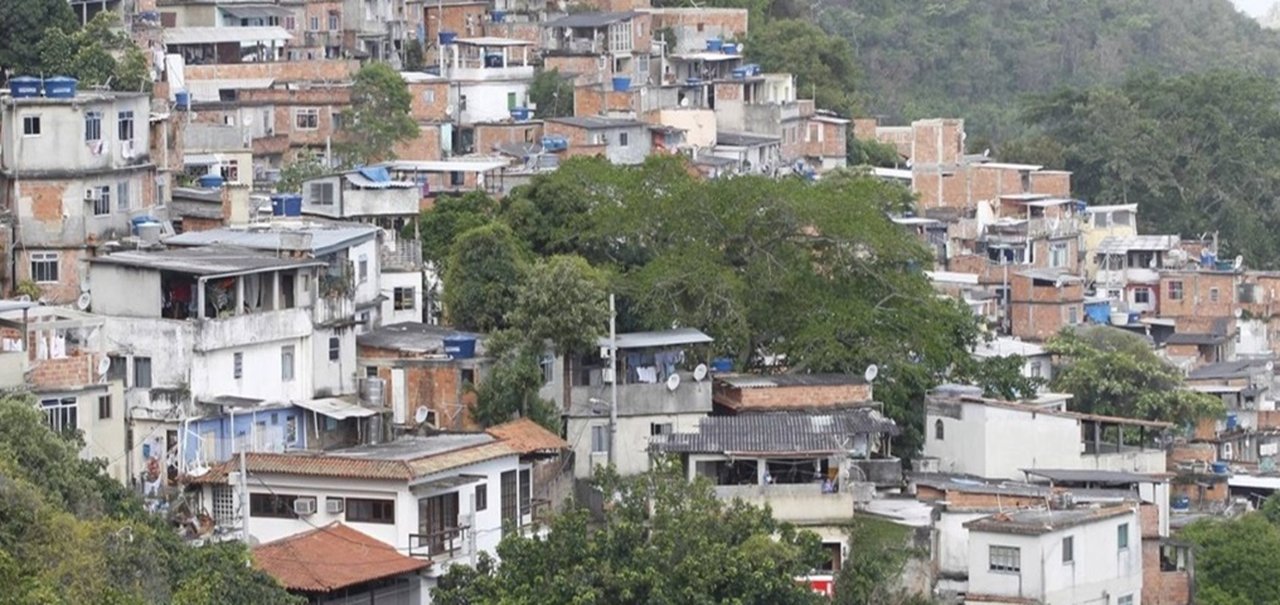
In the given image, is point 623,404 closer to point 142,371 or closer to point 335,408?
point 335,408

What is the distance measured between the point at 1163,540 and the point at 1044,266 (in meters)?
18.5

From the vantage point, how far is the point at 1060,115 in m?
64.6

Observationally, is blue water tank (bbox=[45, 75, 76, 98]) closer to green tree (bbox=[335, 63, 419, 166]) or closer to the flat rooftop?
the flat rooftop

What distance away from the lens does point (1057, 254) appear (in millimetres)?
52594

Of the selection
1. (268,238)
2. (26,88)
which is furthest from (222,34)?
(268,238)

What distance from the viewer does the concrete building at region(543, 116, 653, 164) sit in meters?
47.9

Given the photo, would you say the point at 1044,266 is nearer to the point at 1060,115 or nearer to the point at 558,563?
the point at 1060,115

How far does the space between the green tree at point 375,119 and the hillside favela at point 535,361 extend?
0.23 ft

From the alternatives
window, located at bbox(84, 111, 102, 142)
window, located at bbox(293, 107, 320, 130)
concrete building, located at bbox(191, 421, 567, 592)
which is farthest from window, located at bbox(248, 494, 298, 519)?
window, located at bbox(293, 107, 320, 130)

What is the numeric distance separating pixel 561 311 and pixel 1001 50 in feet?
172

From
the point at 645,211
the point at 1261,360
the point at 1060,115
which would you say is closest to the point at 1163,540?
the point at 645,211

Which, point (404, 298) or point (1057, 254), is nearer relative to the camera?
point (404, 298)

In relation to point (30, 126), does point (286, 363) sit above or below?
below

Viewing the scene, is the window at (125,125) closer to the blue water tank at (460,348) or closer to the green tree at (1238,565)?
the blue water tank at (460,348)
